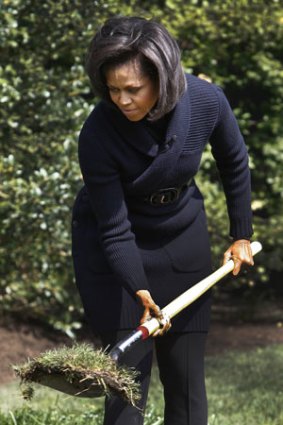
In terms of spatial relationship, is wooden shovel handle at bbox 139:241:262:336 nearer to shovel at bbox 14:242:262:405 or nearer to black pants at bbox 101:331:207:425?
shovel at bbox 14:242:262:405

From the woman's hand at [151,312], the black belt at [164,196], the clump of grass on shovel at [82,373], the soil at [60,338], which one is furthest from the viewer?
the soil at [60,338]

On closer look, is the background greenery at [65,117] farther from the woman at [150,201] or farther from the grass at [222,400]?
the woman at [150,201]

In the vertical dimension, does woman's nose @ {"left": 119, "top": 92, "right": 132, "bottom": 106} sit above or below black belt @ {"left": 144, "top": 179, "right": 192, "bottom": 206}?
above

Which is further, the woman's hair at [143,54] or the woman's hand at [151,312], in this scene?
the woman's hand at [151,312]

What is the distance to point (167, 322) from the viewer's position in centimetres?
356

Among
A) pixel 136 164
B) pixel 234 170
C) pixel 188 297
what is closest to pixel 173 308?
pixel 188 297

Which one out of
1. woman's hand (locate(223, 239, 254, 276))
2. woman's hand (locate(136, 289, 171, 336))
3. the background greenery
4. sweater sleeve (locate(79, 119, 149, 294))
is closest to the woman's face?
sweater sleeve (locate(79, 119, 149, 294))

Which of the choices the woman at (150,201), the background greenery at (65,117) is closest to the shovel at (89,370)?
the woman at (150,201)

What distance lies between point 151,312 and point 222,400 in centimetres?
240

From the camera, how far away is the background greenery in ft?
21.9

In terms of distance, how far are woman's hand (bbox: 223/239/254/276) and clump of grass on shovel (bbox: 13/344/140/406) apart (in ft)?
2.18

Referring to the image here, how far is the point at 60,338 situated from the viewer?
7637mm

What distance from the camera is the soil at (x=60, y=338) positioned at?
713 centimetres

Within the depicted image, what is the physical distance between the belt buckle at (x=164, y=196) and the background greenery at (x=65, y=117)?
9.16ft
